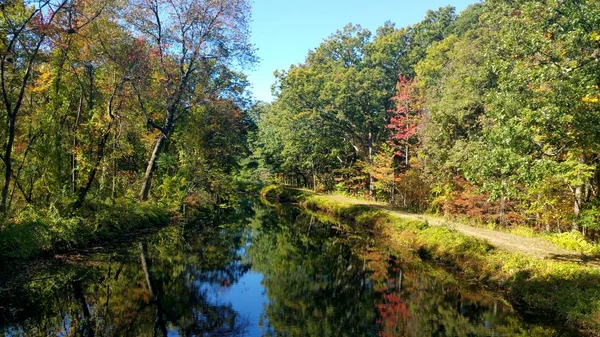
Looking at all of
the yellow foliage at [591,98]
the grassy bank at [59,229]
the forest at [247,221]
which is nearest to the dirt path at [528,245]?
the forest at [247,221]

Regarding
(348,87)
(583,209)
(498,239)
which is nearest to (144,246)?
(498,239)

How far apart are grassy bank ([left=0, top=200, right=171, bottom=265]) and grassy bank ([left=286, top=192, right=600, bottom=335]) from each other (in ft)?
46.5

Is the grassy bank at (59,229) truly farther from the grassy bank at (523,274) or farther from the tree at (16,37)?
the grassy bank at (523,274)

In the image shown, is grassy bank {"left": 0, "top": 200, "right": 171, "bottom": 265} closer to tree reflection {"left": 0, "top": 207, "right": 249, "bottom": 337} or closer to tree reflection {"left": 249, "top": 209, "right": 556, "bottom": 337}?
tree reflection {"left": 0, "top": 207, "right": 249, "bottom": 337}

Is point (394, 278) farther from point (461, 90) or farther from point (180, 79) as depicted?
point (180, 79)

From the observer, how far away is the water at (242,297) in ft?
30.3

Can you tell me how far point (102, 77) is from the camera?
18312 mm

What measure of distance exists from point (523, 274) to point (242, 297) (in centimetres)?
924

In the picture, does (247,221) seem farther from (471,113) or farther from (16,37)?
(16,37)

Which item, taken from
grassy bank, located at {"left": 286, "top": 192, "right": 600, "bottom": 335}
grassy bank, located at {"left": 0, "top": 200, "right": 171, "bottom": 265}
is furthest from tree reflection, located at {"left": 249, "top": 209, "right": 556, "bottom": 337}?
grassy bank, located at {"left": 0, "top": 200, "right": 171, "bottom": 265}

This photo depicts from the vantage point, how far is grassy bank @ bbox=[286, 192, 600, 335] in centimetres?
1043

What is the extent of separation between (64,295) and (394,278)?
11.0m

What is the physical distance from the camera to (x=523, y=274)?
1304 centimetres

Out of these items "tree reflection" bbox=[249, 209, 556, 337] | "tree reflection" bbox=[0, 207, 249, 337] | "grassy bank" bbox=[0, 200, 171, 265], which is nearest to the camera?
"tree reflection" bbox=[0, 207, 249, 337]
